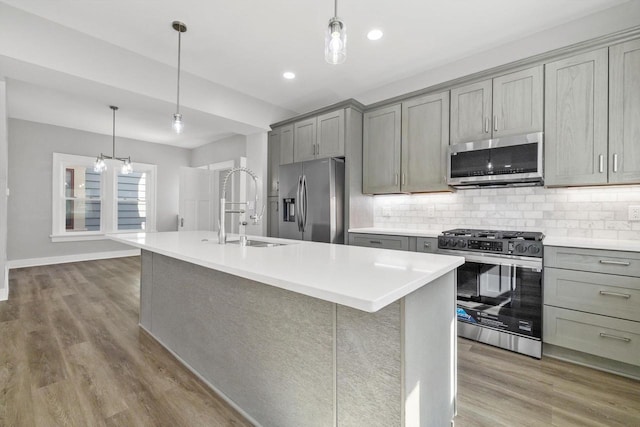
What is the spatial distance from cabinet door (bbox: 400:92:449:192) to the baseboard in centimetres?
616

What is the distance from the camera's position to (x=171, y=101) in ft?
10.8

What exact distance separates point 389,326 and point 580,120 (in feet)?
8.22

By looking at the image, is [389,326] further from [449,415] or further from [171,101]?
[171,101]

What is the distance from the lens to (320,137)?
3766 millimetres

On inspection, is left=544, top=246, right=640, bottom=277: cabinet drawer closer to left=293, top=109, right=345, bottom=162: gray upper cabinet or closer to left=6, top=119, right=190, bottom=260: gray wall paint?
left=293, top=109, right=345, bottom=162: gray upper cabinet

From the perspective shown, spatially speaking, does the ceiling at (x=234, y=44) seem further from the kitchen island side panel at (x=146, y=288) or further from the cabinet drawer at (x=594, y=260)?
the cabinet drawer at (x=594, y=260)

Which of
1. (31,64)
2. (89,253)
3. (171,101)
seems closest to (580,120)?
(171,101)

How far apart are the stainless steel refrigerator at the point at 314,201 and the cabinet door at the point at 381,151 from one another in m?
0.35

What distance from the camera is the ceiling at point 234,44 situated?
2354mm

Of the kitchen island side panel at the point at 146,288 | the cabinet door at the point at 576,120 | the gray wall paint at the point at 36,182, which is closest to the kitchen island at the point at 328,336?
the kitchen island side panel at the point at 146,288

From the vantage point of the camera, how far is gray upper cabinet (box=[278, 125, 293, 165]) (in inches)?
164

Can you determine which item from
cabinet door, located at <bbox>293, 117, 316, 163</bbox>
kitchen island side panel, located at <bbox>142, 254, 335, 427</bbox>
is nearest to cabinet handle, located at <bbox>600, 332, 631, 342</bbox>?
kitchen island side panel, located at <bbox>142, 254, 335, 427</bbox>

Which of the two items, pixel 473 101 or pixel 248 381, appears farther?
pixel 473 101

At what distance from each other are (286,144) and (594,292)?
363cm
